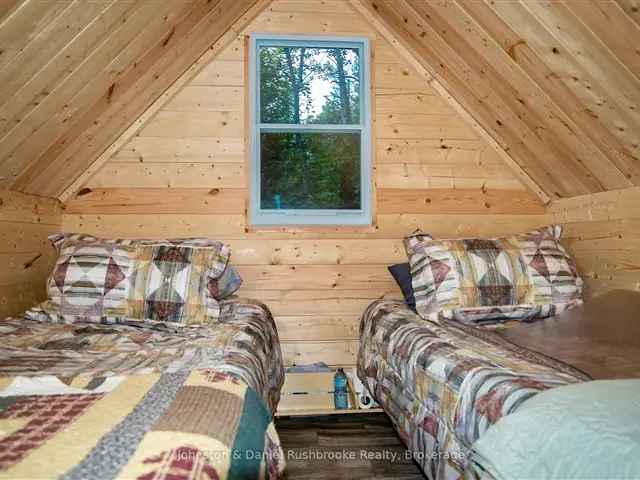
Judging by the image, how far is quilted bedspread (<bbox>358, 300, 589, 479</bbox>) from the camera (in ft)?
3.49

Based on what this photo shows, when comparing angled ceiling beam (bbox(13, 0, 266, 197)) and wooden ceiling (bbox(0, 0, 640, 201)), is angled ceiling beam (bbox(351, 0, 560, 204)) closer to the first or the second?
wooden ceiling (bbox(0, 0, 640, 201))

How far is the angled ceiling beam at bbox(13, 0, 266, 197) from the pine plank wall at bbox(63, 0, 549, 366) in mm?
99

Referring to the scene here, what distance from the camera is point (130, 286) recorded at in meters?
1.78

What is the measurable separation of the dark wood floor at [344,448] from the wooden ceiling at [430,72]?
153 centimetres

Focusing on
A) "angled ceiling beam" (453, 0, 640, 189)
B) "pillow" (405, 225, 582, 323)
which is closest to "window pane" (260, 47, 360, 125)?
"angled ceiling beam" (453, 0, 640, 189)

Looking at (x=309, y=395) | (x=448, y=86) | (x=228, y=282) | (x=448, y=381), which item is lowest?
(x=309, y=395)

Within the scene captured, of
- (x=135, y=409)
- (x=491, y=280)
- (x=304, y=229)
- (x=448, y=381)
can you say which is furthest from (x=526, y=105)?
(x=135, y=409)

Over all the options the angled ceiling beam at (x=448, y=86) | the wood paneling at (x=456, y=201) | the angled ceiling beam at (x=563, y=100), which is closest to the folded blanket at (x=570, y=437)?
the angled ceiling beam at (x=563, y=100)

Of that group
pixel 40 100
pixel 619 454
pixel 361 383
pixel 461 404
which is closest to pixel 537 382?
pixel 461 404

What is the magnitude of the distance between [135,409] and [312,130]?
196 cm

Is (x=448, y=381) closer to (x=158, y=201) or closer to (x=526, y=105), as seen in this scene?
(x=526, y=105)

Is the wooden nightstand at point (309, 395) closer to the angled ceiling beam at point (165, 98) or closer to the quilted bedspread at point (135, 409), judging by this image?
the quilted bedspread at point (135, 409)

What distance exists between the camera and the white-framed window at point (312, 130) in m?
2.49

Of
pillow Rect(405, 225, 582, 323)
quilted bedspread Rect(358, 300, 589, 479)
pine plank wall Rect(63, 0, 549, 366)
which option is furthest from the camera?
pine plank wall Rect(63, 0, 549, 366)
